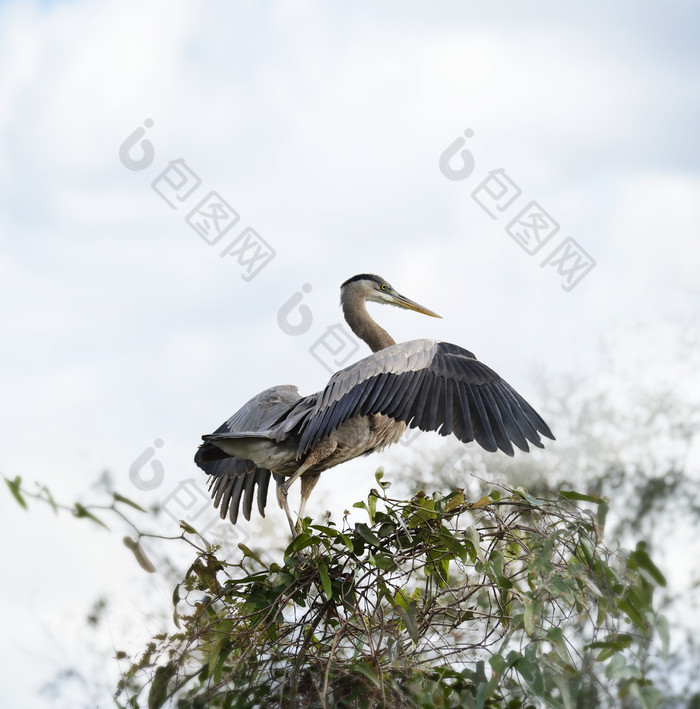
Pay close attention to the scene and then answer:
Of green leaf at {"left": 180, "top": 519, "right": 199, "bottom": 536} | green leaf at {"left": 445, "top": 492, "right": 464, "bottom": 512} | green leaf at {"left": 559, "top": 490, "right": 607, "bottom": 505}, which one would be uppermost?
green leaf at {"left": 180, "top": 519, "right": 199, "bottom": 536}

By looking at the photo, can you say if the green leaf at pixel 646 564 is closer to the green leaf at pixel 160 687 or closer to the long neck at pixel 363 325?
the green leaf at pixel 160 687

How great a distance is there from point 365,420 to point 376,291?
5.53 feet

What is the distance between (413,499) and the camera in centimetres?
366

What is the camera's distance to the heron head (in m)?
6.74

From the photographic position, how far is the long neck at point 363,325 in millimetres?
6484

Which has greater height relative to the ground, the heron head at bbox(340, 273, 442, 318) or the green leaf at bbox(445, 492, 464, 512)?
the heron head at bbox(340, 273, 442, 318)

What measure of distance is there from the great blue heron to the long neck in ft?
2.94

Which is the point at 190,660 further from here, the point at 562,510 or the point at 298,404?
the point at 298,404

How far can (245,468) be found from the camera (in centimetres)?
562

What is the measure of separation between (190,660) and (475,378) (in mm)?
2033

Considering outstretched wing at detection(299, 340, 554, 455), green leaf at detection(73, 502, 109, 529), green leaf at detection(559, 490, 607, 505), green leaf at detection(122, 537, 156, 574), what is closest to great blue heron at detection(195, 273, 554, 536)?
outstretched wing at detection(299, 340, 554, 455)

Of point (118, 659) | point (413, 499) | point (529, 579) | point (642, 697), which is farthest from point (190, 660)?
point (642, 697)

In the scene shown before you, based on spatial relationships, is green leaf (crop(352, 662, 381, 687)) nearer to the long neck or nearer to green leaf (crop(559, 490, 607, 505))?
green leaf (crop(559, 490, 607, 505))

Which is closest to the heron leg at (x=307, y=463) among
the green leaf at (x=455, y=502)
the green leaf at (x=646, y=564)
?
the green leaf at (x=455, y=502)
